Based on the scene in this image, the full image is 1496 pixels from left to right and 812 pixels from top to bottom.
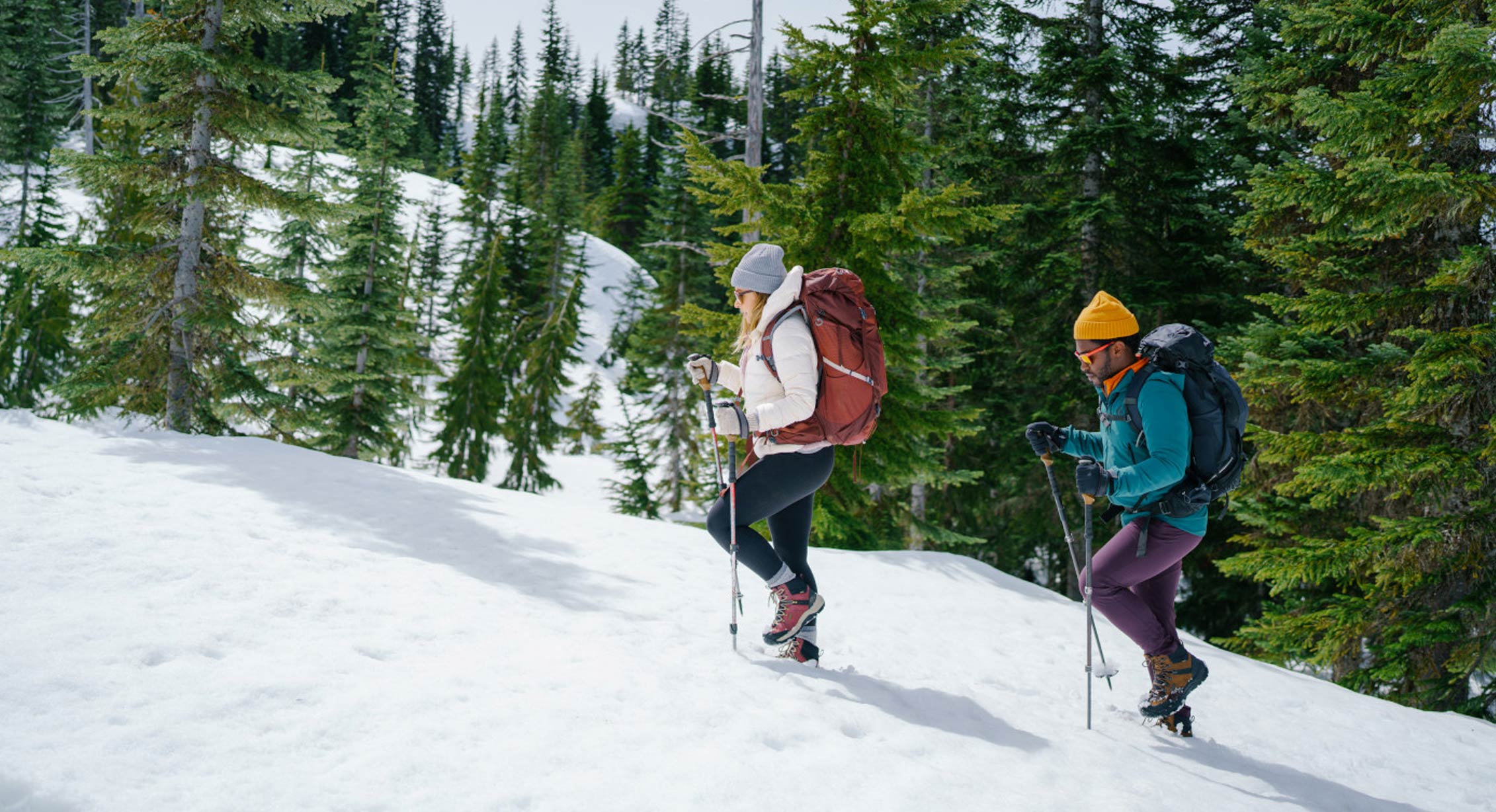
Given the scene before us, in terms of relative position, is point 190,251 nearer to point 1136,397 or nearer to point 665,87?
point 1136,397

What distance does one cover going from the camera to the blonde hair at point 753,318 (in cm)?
435

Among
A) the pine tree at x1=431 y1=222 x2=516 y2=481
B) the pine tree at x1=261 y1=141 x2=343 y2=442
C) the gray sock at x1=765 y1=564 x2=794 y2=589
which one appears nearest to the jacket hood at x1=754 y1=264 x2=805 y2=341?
the gray sock at x1=765 y1=564 x2=794 y2=589

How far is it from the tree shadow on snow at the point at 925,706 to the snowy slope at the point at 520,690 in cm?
2

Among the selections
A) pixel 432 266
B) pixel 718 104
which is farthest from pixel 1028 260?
pixel 718 104

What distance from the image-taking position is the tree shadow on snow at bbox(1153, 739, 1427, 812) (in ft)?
12.4

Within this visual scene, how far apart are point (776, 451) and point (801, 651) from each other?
1244mm

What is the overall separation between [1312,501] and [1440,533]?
0.99m

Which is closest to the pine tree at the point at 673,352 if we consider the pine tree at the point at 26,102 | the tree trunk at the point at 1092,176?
the tree trunk at the point at 1092,176

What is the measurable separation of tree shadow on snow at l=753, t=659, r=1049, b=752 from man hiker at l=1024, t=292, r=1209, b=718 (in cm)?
81

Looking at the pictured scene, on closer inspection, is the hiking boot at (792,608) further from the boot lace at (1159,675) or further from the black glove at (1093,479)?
the boot lace at (1159,675)

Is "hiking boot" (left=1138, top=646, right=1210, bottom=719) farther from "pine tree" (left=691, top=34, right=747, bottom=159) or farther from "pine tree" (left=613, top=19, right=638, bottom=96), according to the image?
"pine tree" (left=613, top=19, right=638, bottom=96)

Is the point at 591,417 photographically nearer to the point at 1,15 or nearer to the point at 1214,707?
the point at 1214,707

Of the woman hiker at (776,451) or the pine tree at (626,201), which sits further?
the pine tree at (626,201)

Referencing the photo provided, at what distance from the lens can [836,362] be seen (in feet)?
13.7
